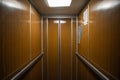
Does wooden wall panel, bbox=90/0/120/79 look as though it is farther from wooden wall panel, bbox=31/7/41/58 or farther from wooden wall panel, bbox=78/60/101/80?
wooden wall panel, bbox=31/7/41/58

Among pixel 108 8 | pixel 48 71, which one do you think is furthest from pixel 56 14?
pixel 108 8

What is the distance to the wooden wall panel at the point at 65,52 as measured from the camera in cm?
478

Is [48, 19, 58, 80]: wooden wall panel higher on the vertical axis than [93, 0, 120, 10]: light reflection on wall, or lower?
lower

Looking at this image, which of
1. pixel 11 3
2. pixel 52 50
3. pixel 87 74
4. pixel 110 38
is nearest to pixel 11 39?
pixel 11 3

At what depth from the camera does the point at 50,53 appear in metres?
4.78

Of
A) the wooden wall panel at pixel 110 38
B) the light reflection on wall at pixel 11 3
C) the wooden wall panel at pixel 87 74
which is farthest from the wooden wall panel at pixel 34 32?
the wooden wall panel at pixel 110 38

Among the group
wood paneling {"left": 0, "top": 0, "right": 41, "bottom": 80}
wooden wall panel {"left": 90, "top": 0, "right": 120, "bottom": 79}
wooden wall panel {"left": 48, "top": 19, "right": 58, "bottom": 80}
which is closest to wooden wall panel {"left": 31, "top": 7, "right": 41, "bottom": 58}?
wooden wall panel {"left": 48, "top": 19, "right": 58, "bottom": 80}

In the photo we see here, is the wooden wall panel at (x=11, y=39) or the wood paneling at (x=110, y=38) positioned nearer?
the wood paneling at (x=110, y=38)

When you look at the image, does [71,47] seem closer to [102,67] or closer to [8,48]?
[102,67]

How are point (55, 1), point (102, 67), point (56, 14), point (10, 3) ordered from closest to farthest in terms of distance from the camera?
point (10, 3) → point (102, 67) → point (55, 1) → point (56, 14)

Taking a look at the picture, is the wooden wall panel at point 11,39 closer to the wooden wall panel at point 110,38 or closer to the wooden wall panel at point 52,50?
the wooden wall panel at point 110,38

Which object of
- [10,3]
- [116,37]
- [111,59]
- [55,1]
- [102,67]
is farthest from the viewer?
[55,1]

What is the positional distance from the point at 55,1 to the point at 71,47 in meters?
2.12

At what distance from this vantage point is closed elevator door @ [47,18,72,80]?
15.7 ft
